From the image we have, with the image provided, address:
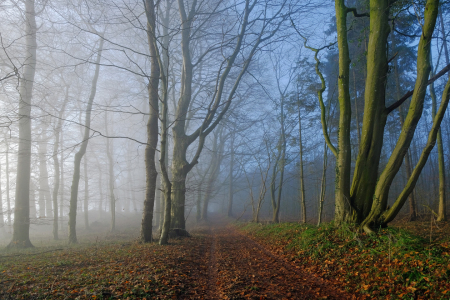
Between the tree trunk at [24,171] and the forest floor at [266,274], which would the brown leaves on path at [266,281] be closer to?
the forest floor at [266,274]

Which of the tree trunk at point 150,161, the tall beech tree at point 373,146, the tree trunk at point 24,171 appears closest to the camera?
the tall beech tree at point 373,146

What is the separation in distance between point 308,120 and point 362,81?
380cm

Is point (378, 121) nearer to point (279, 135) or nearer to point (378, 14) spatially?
point (378, 14)

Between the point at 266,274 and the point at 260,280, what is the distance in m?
0.47

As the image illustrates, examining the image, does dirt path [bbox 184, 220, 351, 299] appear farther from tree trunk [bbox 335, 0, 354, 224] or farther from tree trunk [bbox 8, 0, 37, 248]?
tree trunk [bbox 8, 0, 37, 248]

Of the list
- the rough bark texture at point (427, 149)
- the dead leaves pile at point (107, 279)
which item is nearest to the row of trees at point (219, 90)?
the rough bark texture at point (427, 149)

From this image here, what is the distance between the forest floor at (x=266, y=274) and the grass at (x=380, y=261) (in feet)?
0.04

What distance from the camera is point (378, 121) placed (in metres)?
6.41

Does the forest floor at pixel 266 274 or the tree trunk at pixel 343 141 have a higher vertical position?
the tree trunk at pixel 343 141

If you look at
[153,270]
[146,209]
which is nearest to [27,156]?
[146,209]

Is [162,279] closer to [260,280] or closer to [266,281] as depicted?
[260,280]

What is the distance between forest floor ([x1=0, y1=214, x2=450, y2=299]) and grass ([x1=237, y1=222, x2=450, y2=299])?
12 millimetres

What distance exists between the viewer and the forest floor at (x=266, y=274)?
3.70 meters

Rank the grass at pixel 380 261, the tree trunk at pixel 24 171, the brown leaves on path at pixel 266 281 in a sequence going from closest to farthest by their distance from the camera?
the grass at pixel 380 261 < the brown leaves on path at pixel 266 281 < the tree trunk at pixel 24 171
